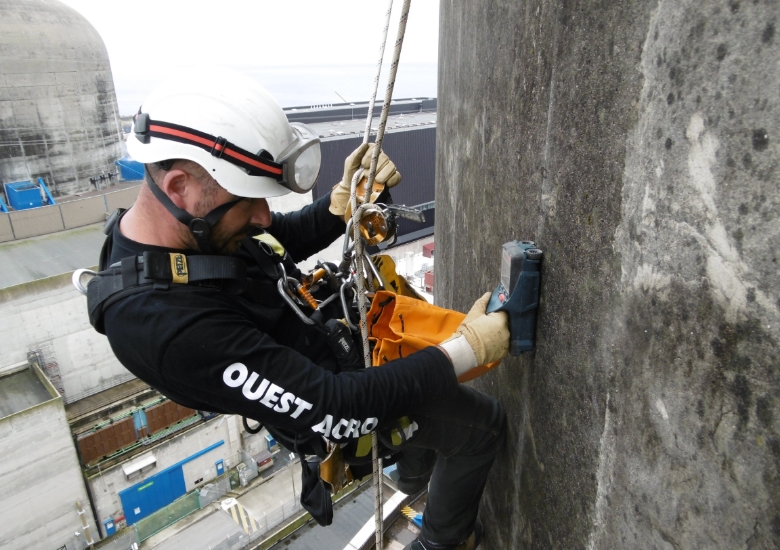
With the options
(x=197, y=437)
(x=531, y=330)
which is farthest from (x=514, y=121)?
(x=197, y=437)

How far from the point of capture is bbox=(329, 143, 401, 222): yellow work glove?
2.61 metres

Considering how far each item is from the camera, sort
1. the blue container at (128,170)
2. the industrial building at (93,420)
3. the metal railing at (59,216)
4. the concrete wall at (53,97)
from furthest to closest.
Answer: the blue container at (128,170)
the metal railing at (59,216)
the concrete wall at (53,97)
the industrial building at (93,420)

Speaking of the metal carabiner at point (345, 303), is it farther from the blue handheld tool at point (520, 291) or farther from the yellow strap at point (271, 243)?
the blue handheld tool at point (520, 291)

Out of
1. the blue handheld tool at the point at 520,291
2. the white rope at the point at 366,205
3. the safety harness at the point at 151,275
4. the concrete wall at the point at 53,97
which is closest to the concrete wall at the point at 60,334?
the concrete wall at the point at 53,97

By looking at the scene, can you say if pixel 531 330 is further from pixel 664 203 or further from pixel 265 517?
pixel 265 517

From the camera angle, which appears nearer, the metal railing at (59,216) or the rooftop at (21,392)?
the rooftop at (21,392)

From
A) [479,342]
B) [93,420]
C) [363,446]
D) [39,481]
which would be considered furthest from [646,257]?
[93,420]

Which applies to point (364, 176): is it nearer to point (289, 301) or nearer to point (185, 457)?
point (289, 301)

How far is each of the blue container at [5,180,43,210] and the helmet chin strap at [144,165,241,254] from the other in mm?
14271

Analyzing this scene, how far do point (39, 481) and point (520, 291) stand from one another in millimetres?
11294

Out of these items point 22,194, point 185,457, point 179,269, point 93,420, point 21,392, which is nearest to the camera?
point 179,269

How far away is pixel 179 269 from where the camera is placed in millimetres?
→ 1897

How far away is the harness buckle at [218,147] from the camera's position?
75.6 inches

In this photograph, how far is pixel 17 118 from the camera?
13.1 m
